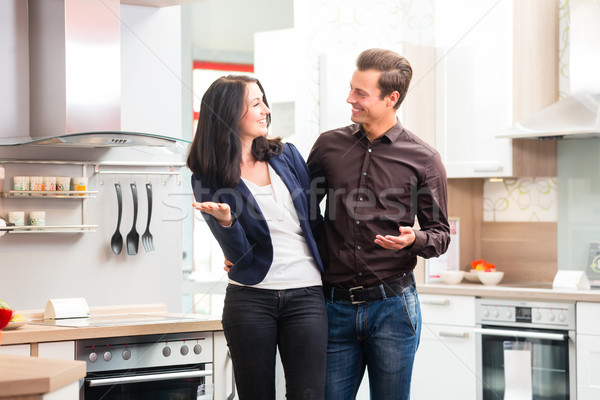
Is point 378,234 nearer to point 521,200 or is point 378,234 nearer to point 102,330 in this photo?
point 102,330

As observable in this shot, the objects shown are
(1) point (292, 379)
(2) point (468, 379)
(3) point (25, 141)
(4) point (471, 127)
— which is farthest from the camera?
(4) point (471, 127)

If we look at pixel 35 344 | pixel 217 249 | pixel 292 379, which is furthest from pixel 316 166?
pixel 217 249

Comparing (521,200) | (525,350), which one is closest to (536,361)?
(525,350)

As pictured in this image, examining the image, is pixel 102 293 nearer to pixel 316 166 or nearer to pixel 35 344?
pixel 35 344

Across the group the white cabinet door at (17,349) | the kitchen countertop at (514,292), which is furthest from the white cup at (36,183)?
the kitchen countertop at (514,292)

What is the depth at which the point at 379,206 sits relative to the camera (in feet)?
6.61

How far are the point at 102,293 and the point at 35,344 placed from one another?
0.74 meters

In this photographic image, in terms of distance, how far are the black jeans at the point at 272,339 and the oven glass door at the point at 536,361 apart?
1928 mm

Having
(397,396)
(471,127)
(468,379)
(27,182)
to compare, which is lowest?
(468,379)

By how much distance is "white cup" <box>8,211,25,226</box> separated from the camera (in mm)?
2908

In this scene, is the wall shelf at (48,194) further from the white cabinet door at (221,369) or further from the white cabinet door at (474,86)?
the white cabinet door at (474,86)

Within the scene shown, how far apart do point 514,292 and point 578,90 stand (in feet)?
3.61

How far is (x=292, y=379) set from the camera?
1858 mm

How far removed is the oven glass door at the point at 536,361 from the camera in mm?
3383
